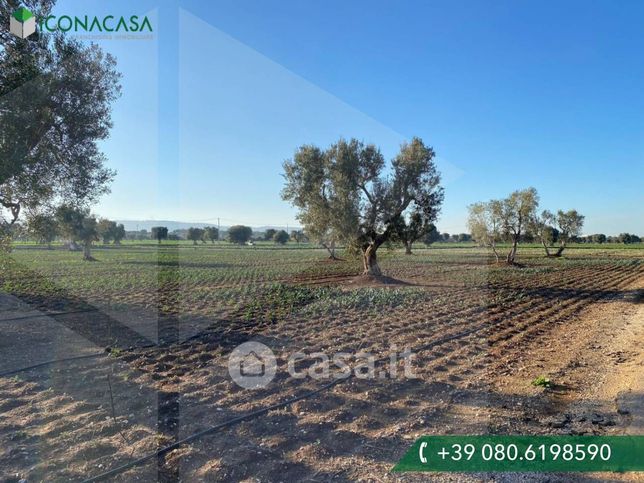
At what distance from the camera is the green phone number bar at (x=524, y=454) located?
3.94 meters

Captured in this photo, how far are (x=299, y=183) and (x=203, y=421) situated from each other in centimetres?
1941

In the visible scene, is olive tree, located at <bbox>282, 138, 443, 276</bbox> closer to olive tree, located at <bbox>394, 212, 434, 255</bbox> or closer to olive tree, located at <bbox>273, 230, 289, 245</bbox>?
olive tree, located at <bbox>394, 212, 434, 255</bbox>

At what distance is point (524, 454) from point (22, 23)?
12.1 meters

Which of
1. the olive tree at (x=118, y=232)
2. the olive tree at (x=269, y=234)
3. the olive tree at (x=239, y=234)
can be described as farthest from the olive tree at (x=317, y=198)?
the olive tree at (x=269, y=234)

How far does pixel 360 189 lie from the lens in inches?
862

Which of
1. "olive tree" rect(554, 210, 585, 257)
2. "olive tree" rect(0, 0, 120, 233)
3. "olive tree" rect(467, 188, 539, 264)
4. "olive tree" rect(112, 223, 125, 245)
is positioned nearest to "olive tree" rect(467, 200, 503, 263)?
"olive tree" rect(467, 188, 539, 264)

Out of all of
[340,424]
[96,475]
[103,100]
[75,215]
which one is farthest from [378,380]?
[75,215]

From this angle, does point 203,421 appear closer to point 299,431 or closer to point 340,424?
point 299,431

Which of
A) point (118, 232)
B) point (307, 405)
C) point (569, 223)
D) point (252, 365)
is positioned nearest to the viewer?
point (307, 405)

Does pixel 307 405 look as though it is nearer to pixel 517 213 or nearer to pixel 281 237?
pixel 517 213

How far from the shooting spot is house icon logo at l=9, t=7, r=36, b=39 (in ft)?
28.0

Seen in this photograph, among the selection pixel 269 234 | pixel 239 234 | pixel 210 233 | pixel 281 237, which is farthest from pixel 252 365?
pixel 269 234

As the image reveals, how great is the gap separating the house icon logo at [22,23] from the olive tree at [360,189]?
14275mm

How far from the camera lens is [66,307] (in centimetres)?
1370
